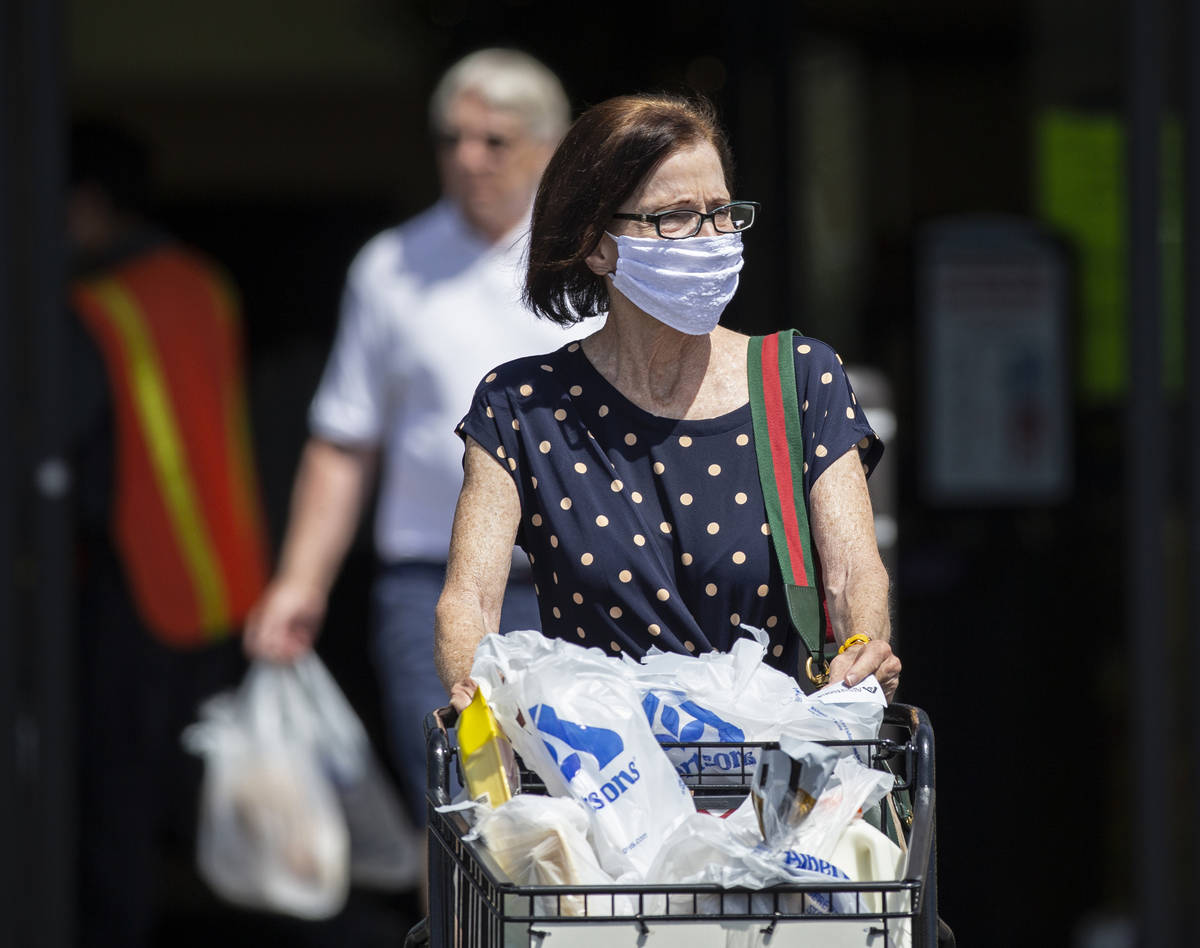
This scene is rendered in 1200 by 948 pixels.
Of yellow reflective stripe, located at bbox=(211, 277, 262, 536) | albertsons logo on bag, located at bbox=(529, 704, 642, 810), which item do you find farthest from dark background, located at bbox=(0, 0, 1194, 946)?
albertsons logo on bag, located at bbox=(529, 704, 642, 810)

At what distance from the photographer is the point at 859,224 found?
16.6 ft

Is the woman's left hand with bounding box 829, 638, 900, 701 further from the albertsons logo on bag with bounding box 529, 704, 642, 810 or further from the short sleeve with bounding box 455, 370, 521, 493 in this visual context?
the short sleeve with bounding box 455, 370, 521, 493

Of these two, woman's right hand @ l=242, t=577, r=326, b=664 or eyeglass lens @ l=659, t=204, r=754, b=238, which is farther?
woman's right hand @ l=242, t=577, r=326, b=664

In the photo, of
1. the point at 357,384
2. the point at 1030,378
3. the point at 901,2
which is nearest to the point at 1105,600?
the point at 1030,378

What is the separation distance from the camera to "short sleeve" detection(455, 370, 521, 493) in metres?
2.07

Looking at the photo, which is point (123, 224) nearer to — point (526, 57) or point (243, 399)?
point (243, 399)

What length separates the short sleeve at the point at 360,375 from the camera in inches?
126

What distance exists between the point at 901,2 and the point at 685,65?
629 millimetres

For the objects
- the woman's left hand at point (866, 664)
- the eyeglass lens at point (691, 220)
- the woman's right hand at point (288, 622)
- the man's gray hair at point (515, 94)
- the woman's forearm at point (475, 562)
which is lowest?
the woman's right hand at point (288, 622)

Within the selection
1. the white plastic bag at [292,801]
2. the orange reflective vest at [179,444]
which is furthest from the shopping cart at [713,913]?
the orange reflective vest at [179,444]

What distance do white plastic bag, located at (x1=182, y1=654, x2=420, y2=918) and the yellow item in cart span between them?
2.63 meters

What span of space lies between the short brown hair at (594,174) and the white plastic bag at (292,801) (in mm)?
2539

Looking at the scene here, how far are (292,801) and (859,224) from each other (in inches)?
84.5

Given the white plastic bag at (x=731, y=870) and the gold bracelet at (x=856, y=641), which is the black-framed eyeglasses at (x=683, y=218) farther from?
the white plastic bag at (x=731, y=870)
